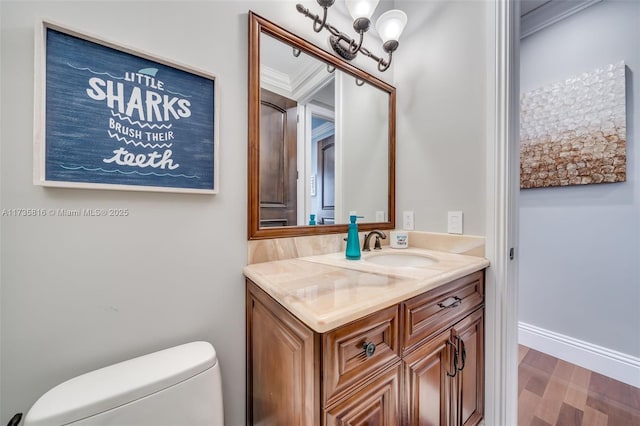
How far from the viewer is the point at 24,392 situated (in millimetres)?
645

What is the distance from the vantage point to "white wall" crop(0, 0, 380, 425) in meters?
0.63

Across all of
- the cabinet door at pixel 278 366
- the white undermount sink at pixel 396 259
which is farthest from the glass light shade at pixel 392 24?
the cabinet door at pixel 278 366

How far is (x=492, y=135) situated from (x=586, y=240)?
139 centimetres

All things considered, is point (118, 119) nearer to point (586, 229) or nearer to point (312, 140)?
point (312, 140)

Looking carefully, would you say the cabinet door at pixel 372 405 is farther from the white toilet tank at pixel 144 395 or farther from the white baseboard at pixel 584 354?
the white baseboard at pixel 584 354

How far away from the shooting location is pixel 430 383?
Answer: 2.73 ft

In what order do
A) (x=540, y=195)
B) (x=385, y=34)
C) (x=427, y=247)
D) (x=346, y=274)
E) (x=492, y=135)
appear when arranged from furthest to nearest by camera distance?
1. (x=540, y=195)
2. (x=427, y=247)
3. (x=385, y=34)
4. (x=492, y=135)
5. (x=346, y=274)

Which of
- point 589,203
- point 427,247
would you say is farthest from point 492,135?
point 589,203

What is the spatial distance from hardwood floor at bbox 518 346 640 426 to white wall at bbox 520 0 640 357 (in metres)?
0.25

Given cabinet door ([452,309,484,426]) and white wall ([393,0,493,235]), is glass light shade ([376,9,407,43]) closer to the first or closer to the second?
white wall ([393,0,493,235])

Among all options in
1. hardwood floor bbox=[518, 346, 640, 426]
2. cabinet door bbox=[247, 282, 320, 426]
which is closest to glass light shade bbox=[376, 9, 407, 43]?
cabinet door bbox=[247, 282, 320, 426]

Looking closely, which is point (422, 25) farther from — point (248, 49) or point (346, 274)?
point (346, 274)

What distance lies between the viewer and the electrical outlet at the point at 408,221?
57.9 inches

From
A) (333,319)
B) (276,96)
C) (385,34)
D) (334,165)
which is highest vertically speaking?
(385,34)
